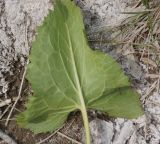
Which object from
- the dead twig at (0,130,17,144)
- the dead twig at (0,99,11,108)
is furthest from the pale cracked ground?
the dead twig at (0,130,17,144)

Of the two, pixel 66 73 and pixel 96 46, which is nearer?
pixel 66 73

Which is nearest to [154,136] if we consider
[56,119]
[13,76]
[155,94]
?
[155,94]

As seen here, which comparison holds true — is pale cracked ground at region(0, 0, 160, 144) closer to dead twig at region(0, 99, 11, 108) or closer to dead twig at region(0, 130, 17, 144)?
dead twig at region(0, 99, 11, 108)

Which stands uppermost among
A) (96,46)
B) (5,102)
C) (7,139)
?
(96,46)

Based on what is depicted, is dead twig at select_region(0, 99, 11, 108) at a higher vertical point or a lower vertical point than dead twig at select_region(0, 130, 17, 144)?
higher

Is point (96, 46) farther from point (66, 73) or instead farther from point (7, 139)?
point (7, 139)

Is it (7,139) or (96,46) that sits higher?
(96,46)

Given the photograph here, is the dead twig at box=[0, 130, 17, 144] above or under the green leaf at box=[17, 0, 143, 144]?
under

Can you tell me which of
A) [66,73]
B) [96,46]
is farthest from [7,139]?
[96,46]
